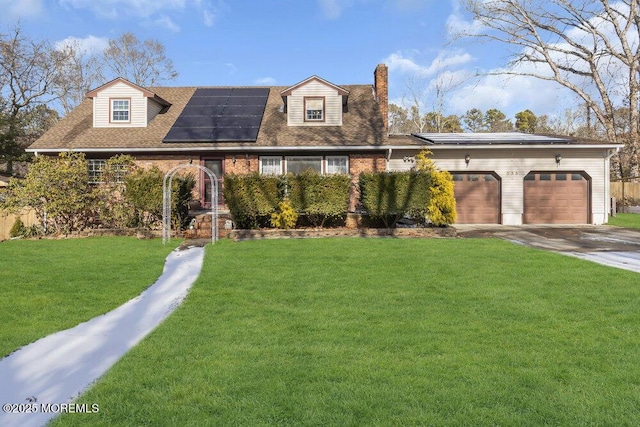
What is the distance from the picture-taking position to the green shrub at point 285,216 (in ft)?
42.5

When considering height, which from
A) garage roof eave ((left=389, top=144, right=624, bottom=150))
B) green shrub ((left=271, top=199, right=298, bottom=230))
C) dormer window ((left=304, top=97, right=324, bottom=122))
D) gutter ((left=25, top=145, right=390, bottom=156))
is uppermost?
dormer window ((left=304, top=97, right=324, bottom=122))

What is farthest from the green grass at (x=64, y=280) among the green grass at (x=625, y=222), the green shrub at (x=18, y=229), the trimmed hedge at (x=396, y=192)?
the green grass at (x=625, y=222)

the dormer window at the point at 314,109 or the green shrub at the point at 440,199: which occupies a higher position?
the dormer window at the point at 314,109

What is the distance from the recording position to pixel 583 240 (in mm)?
12281

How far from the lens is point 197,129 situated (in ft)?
58.4

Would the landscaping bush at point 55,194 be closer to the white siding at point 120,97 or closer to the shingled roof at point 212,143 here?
the shingled roof at point 212,143

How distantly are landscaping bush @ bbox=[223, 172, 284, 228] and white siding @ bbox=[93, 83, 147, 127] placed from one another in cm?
821

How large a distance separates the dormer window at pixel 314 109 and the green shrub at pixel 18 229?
11547mm

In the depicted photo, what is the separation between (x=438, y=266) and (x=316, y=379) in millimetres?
5241

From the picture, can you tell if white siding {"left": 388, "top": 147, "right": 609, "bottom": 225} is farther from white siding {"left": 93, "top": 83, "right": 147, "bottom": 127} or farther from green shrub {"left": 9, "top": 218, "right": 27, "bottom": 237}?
green shrub {"left": 9, "top": 218, "right": 27, "bottom": 237}

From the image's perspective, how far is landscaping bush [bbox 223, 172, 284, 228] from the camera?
12.8 metres

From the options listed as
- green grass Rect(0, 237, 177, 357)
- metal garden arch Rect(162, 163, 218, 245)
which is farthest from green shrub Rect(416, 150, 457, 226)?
green grass Rect(0, 237, 177, 357)

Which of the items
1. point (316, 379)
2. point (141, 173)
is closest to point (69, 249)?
point (141, 173)

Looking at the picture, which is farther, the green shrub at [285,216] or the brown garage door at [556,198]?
the brown garage door at [556,198]
